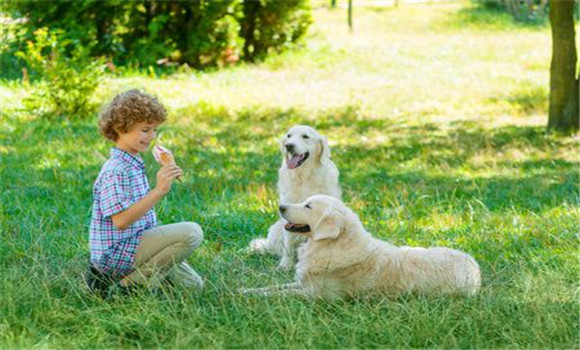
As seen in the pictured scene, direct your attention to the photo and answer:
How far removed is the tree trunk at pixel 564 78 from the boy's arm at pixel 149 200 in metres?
9.25

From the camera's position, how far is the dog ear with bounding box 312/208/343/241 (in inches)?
212

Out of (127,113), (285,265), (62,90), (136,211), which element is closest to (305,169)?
(285,265)

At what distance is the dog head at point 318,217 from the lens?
5.40 metres


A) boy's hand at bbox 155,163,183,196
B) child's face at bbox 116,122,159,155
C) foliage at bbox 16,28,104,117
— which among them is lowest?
foliage at bbox 16,28,104,117

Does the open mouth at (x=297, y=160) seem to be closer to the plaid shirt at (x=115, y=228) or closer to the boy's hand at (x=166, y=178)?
the plaid shirt at (x=115, y=228)

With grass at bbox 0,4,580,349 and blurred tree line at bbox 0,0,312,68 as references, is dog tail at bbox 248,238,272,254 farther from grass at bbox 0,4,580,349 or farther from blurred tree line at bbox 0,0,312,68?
blurred tree line at bbox 0,0,312,68

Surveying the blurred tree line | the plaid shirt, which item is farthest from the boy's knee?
the blurred tree line

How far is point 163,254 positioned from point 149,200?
0.48 m

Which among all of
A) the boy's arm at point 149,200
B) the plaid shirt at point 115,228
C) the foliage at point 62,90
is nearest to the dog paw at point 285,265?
the plaid shirt at point 115,228

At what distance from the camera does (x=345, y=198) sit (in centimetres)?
894

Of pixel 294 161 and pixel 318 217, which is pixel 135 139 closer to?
pixel 318 217

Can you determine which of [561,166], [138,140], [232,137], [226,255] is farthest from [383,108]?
[138,140]

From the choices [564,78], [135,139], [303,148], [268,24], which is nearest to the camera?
[135,139]

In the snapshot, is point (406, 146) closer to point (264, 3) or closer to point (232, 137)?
point (232, 137)
